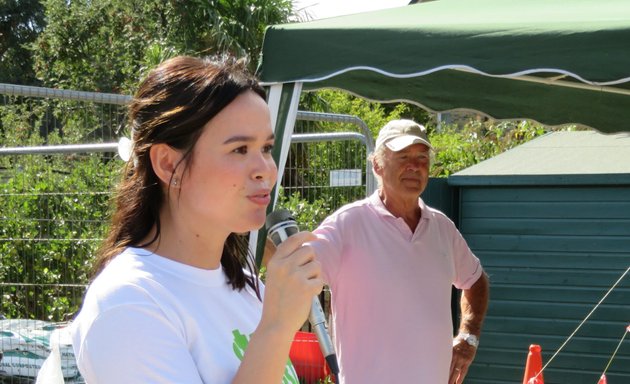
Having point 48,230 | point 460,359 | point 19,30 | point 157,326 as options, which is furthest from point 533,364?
point 19,30

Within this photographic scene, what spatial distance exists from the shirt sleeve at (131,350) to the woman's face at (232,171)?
22 centimetres

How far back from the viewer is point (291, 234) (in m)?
1.81

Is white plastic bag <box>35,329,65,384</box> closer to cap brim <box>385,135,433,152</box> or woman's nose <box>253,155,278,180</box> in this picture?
woman's nose <box>253,155,278,180</box>

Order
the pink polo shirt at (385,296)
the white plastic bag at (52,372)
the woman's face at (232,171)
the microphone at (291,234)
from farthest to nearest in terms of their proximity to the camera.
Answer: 1. the pink polo shirt at (385,296)
2. the microphone at (291,234)
3. the white plastic bag at (52,372)
4. the woman's face at (232,171)

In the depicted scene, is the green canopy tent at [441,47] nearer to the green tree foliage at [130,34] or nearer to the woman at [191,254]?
the woman at [191,254]

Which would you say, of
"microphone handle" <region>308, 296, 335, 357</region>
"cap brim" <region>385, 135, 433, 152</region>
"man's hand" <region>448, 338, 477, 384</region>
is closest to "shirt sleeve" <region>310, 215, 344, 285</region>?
"cap brim" <region>385, 135, 433, 152</region>

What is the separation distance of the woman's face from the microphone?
28cm

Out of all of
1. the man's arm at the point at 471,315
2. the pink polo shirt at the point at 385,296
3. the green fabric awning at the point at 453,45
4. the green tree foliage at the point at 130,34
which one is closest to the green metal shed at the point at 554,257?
the man's arm at the point at 471,315

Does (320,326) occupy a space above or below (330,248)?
above

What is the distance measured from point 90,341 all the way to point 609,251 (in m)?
5.07

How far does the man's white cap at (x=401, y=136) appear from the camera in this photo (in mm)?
4277

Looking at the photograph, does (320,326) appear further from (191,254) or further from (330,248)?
(330,248)

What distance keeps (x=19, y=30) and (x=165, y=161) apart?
1362 inches

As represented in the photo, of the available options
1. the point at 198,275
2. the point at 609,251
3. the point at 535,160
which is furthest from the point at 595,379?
the point at 198,275
